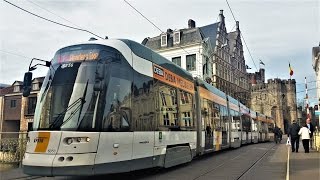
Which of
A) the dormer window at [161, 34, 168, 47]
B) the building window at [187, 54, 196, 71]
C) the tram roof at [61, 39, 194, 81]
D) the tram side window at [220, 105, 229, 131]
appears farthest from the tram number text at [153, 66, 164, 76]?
the dormer window at [161, 34, 168, 47]

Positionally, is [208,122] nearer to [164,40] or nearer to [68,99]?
[68,99]

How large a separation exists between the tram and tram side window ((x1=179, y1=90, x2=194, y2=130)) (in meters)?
0.85

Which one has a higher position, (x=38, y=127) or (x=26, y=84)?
(x=26, y=84)

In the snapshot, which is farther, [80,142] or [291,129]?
[291,129]

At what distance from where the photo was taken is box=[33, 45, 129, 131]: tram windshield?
7980 millimetres

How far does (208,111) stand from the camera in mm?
15641

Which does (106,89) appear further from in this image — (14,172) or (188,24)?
(188,24)

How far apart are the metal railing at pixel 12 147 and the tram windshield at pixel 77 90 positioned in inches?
206

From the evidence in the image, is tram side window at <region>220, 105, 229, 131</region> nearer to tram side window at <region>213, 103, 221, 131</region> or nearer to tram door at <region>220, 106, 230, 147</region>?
tram door at <region>220, 106, 230, 147</region>

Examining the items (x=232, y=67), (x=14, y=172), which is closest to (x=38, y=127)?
(x=14, y=172)

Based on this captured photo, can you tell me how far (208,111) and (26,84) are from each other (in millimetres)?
8769

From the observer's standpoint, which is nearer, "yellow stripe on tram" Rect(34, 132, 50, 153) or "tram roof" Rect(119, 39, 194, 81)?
"yellow stripe on tram" Rect(34, 132, 50, 153)

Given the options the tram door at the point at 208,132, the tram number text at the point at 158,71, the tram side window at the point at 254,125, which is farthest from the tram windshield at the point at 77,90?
the tram side window at the point at 254,125

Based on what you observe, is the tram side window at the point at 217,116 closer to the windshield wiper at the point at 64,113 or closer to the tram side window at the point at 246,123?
the tram side window at the point at 246,123
